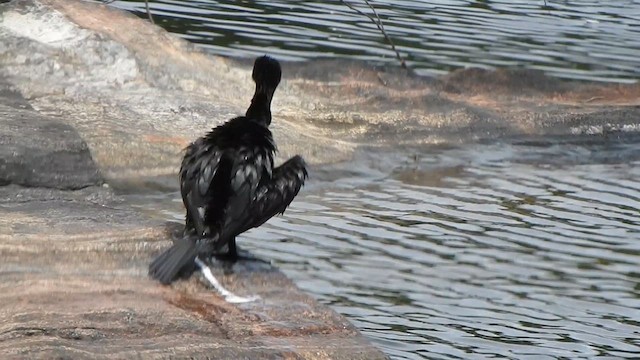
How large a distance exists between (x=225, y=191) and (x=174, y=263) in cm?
51

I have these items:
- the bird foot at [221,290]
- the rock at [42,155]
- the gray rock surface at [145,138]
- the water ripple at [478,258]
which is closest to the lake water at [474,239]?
the water ripple at [478,258]

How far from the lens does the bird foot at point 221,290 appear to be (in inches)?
234

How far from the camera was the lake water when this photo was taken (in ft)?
24.5

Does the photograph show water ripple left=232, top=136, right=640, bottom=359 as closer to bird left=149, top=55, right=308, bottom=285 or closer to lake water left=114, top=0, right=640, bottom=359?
lake water left=114, top=0, right=640, bottom=359

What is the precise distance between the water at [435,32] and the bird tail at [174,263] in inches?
319

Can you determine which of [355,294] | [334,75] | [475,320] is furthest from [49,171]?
[334,75]

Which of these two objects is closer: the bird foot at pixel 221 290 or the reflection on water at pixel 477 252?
the bird foot at pixel 221 290

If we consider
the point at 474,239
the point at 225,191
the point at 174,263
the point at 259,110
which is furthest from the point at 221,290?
the point at 474,239

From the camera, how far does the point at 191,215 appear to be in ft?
21.2

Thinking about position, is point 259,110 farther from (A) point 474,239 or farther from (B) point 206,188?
(A) point 474,239

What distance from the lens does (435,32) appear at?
16.1 metres

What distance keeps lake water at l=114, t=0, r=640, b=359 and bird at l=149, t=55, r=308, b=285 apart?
3.27 feet

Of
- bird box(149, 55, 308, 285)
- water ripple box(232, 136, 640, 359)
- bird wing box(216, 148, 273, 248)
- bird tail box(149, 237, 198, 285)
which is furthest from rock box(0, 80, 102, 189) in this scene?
bird tail box(149, 237, 198, 285)

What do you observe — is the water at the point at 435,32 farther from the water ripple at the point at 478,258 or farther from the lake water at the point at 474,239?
the water ripple at the point at 478,258
